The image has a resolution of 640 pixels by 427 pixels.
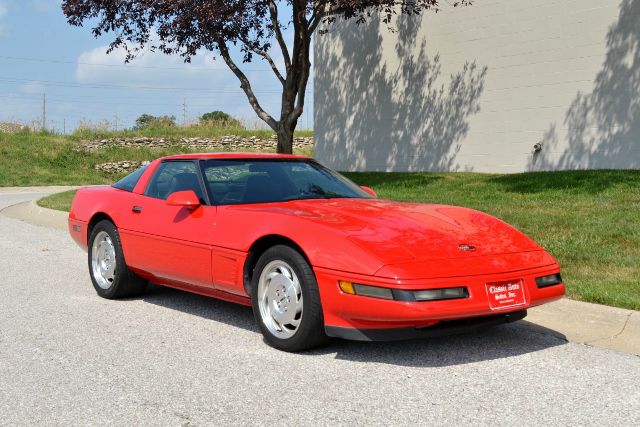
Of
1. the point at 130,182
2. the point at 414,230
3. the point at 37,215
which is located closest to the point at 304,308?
the point at 414,230

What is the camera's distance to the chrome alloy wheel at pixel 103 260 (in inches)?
278

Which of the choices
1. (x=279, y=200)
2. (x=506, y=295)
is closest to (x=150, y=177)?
(x=279, y=200)

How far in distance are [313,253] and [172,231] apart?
1.66 metres

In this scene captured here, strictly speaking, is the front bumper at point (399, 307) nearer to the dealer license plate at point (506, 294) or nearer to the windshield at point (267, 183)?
the dealer license plate at point (506, 294)

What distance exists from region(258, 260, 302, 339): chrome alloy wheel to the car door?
0.65 meters

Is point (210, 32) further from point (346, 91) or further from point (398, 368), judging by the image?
point (398, 368)

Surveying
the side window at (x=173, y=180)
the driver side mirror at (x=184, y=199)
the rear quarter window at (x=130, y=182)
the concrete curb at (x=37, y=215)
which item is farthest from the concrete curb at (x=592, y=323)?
the concrete curb at (x=37, y=215)

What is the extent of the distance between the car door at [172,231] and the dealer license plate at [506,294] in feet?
6.88

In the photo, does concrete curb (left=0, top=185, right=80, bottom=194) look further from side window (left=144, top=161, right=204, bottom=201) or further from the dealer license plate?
the dealer license plate

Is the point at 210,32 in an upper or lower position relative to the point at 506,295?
upper

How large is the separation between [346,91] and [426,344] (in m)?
17.6

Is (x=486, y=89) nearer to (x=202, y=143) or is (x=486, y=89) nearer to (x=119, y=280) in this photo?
(x=119, y=280)

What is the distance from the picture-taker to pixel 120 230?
6859 millimetres

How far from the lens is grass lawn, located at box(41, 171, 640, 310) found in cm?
702
